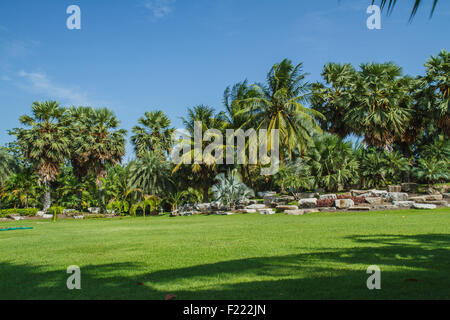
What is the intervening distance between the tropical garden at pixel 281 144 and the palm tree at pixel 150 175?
10cm

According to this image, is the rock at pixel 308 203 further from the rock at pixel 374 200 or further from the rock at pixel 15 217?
the rock at pixel 15 217

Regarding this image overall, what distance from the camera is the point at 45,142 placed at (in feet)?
108

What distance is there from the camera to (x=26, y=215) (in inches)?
1216

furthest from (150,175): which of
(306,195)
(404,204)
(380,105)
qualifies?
(404,204)

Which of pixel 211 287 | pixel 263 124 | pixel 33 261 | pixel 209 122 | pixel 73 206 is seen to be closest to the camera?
pixel 211 287

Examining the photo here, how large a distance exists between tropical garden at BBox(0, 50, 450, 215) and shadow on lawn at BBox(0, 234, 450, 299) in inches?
748

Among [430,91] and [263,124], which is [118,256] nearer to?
[263,124]

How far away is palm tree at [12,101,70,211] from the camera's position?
3328 cm

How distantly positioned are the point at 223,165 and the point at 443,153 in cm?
1846

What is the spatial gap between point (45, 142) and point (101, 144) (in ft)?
17.0

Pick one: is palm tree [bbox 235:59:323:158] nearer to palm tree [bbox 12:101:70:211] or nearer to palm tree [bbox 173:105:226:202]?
palm tree [bbox 173:105:226:202]

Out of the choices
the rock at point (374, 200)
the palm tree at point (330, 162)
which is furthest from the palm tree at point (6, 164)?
the rock at point (374, 200)

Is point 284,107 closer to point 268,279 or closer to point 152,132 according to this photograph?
point 152,132

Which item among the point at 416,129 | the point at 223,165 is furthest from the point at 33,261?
the point at 416,129
